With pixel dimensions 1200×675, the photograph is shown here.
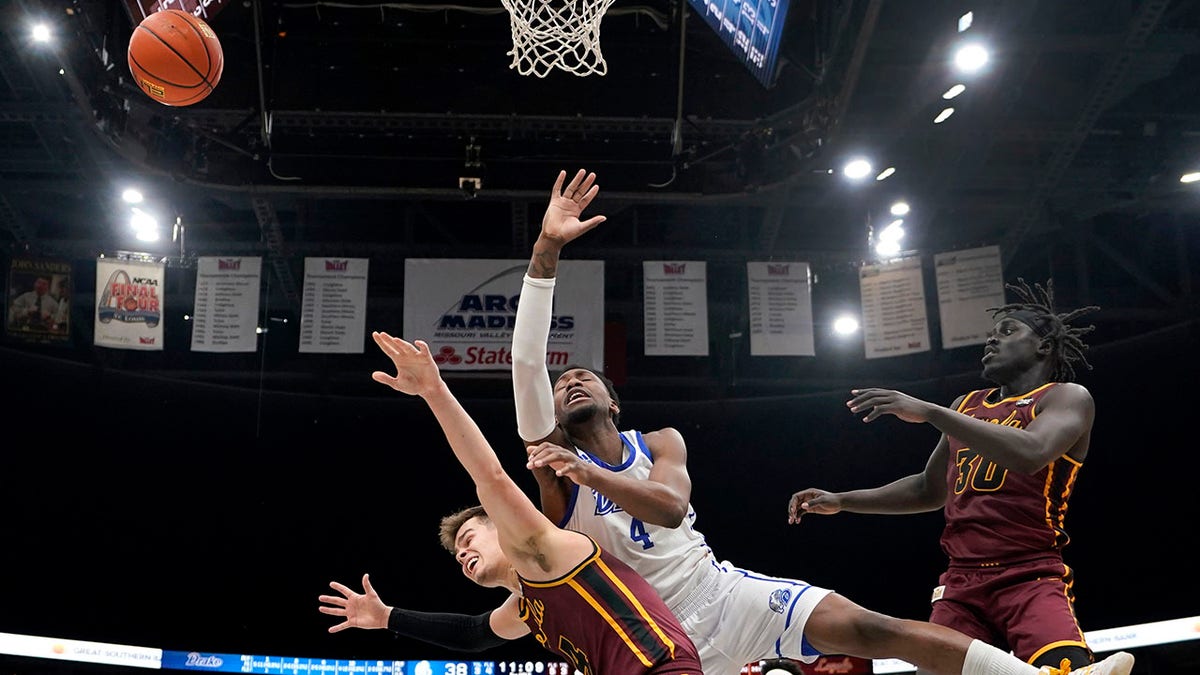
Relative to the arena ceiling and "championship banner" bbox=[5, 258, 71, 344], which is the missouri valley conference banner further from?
"championship banner" bbox=[5, 258, 71, 344]

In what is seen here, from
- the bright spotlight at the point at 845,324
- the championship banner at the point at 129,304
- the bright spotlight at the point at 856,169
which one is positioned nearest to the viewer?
the bright spotlight at the point at 856,169

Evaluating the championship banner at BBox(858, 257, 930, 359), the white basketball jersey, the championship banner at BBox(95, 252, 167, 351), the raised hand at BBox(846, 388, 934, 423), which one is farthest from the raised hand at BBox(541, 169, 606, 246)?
the championship banner at BBox(95, 252, 167, 351)

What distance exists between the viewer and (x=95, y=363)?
1413 centimetres

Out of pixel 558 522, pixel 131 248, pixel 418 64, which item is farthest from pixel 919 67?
pixel 131 248

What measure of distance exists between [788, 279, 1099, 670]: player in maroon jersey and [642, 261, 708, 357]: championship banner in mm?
6459

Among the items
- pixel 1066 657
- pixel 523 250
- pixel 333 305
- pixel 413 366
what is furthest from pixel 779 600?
pixel 523 250

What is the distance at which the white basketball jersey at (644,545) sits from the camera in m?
4.17

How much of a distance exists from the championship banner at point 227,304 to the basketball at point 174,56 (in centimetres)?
422

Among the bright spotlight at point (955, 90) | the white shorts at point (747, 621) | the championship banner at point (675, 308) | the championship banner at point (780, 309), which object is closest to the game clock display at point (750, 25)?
the bright spotlight at point (955, 90)

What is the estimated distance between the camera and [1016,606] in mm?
4102

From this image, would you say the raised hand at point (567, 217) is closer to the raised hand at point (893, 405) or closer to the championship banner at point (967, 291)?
the raised hand at point (893, 405)

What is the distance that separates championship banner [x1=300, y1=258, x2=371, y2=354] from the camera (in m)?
11.2

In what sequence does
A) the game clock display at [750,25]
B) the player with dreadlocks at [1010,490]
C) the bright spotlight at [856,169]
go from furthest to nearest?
the bright spotlight at [856,169] → the game clock display at [750,25] → the player with dreadlocks at [1010,490]

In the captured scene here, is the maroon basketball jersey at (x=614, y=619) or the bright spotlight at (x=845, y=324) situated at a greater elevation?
the bright spotlight at (x=845, y=324)
